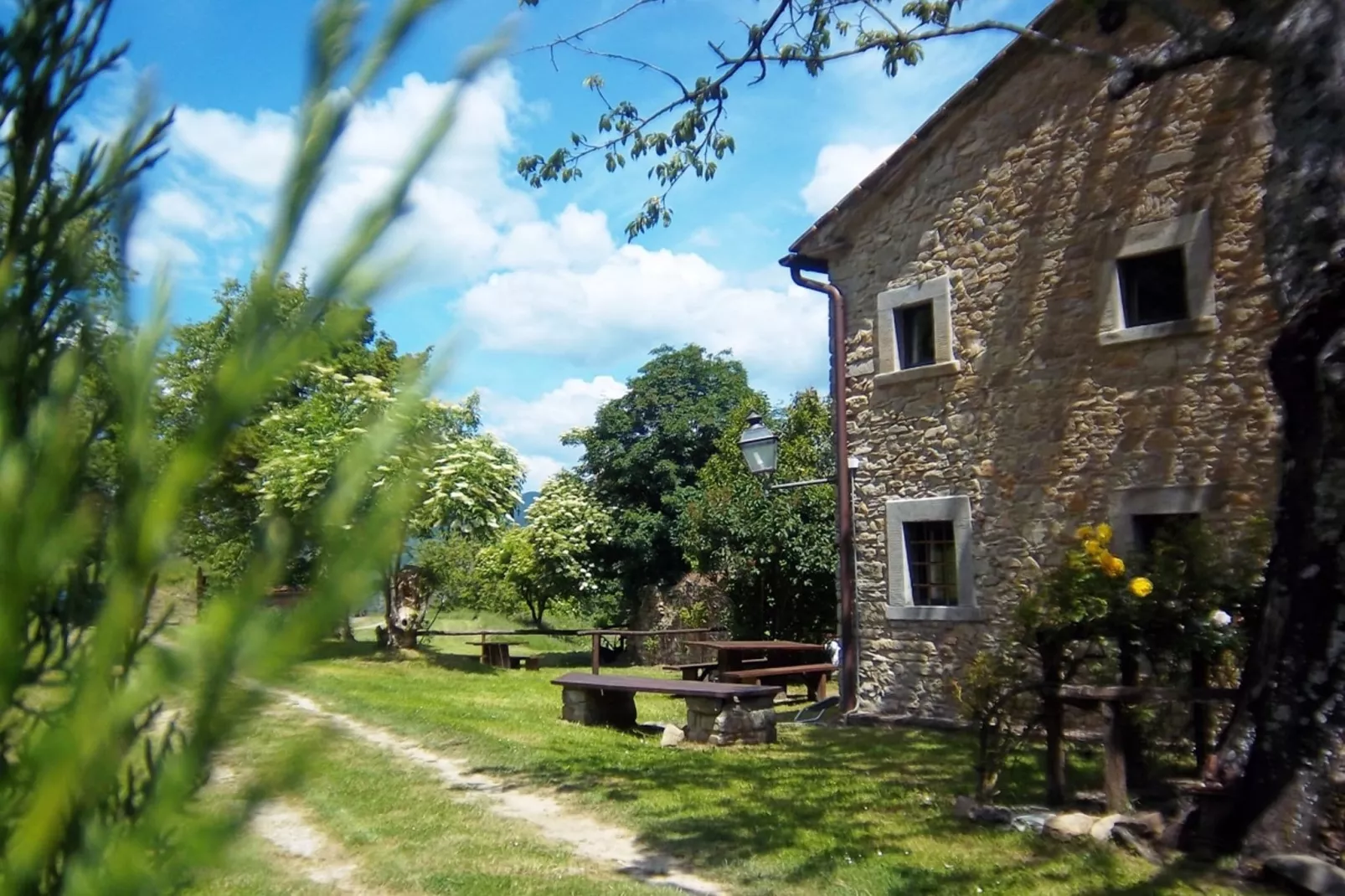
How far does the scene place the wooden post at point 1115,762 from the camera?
5855 mm

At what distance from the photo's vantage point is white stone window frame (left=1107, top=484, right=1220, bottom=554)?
8547 millimetres

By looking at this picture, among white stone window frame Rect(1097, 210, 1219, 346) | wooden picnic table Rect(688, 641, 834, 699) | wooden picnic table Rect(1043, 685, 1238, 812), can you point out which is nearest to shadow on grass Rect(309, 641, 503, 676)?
wooden picnic table Rect(688, 641, 834, 699)

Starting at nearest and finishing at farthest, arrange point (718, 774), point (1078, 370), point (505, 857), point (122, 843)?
point (122, 843), point (505, 857), point (718, 774), point (1078, 370)

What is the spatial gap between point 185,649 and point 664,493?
22.3 m

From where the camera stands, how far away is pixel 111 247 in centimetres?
81

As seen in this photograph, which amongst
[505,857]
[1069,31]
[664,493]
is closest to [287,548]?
[505,857]

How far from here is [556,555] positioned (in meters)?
22.0

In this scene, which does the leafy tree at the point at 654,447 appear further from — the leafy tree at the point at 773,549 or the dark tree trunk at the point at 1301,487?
the dark tree trunk at the point at 1301,487

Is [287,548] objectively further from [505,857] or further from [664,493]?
[664,493]

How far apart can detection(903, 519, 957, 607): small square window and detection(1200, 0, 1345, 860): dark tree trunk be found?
16.0 feet

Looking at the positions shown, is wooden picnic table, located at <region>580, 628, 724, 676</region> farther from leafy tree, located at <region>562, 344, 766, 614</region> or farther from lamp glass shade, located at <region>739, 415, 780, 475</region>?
lamp glass shade, located at <region>739, 415, 780, 475</region>

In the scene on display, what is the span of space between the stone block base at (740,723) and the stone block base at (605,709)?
4.52 feet

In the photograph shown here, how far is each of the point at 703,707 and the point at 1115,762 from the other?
173 inches

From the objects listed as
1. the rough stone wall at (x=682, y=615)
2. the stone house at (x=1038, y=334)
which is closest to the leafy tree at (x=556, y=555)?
the rough stone wall at (x=682, y=615)
